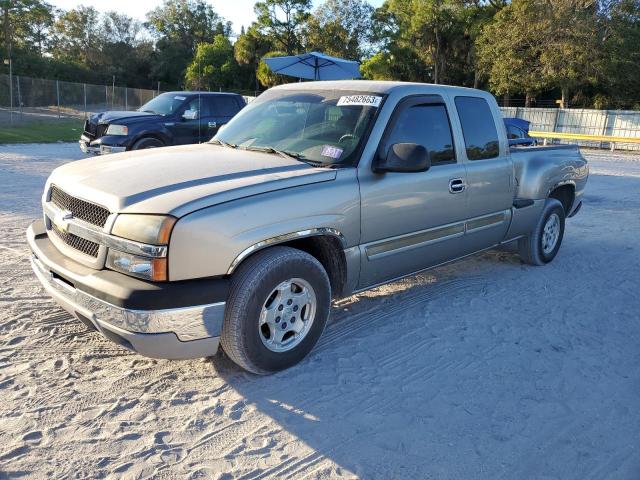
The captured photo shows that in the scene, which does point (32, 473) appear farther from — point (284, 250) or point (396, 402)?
point (396, 402)

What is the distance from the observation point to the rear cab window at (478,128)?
15.8 ft

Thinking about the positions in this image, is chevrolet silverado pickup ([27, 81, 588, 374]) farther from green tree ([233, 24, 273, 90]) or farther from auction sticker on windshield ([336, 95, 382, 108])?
green tree ([233, 24, 273, 90])

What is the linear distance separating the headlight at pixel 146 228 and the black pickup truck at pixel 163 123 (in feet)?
26.8

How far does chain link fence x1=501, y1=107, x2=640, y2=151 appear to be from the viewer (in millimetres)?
26312

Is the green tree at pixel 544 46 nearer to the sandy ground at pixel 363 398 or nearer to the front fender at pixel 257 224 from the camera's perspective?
the sandy ground at pixel 363 398

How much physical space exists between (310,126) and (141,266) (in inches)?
72.4

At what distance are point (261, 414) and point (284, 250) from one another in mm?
971

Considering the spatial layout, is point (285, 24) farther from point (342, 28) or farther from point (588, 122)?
point (588, 122)

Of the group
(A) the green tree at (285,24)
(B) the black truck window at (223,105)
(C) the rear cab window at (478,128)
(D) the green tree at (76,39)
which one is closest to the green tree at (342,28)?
(A) the green tree at (285,24)

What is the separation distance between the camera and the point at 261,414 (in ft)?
10.3

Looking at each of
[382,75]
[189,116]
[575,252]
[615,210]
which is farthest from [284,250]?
[382,75]

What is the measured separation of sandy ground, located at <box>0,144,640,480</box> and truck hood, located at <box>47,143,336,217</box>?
1104mm

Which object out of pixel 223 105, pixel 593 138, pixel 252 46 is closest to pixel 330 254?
pixel 223 105

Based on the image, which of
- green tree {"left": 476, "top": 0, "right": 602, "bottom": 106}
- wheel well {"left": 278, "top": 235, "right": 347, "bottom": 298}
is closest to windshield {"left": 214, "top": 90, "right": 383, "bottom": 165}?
wheel well {"left": 278, "top": 235, "right": 347, "bottom": 298}
